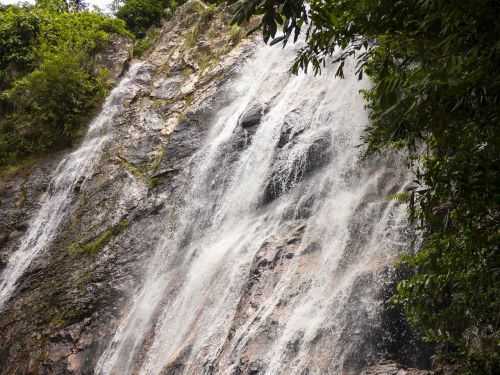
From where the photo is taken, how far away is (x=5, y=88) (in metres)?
17.9

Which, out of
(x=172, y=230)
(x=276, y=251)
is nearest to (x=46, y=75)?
(x=172, y=230)

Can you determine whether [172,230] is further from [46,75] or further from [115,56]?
[115,56]

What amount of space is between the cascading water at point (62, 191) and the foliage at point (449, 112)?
415 inches

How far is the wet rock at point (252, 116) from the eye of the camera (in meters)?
12.0

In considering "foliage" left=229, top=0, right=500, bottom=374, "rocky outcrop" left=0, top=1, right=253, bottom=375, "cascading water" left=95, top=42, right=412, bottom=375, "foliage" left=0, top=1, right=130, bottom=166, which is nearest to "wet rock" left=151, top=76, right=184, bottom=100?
"rocky outcrop" left=0, top=1, right=253, bottom=375

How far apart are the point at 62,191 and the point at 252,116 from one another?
5710 millimetres

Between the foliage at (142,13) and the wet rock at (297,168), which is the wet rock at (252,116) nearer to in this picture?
the wet rock at (297,168)

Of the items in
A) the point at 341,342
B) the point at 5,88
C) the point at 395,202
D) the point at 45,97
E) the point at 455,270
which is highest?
the point at 5,88

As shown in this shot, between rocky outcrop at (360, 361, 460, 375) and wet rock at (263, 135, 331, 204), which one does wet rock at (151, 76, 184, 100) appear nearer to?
wet rock at (263, 135, 331, 204)

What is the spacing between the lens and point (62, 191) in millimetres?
13484

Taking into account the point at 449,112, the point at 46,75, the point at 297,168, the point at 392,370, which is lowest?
the point at 392,370

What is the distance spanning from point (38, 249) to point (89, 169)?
104 inches

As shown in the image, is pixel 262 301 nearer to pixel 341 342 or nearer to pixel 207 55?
pixel 341 342

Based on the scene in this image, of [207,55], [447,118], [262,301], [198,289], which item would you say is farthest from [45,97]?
[447,118]
